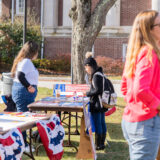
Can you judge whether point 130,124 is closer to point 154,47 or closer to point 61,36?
point 154,47

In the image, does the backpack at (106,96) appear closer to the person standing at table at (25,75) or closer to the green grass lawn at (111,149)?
the green grass lawn at (111,149)

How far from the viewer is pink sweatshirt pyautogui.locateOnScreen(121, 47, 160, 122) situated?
9.62 ft

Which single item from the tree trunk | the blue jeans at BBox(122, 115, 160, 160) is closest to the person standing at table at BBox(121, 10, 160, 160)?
the blue jeans at BBox(122, 115, 160, 160)

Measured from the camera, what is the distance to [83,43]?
11133 mm

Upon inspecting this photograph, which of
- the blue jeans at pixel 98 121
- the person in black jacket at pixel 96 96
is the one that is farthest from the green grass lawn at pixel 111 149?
the blue jeans at pixel 98 121

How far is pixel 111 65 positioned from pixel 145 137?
20535 mm

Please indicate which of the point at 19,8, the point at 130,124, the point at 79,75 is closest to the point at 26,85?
the point at 130,124

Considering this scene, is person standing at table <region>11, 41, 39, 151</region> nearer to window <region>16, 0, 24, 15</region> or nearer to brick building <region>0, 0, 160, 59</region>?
brick building <region>0, 0, 160, 59</region>

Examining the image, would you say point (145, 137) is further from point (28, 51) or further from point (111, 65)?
point (111, 65)

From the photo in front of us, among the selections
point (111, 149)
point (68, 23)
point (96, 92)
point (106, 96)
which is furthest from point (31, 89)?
point (68, 23)

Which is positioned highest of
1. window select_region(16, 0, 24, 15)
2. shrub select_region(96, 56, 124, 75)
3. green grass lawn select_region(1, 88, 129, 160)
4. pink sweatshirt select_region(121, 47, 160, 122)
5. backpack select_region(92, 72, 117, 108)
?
window select_region(16, 0, 24, 15)

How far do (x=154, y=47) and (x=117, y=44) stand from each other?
2300 cm

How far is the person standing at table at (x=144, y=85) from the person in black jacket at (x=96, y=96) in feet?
10.7

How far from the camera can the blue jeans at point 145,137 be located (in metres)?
3.00
